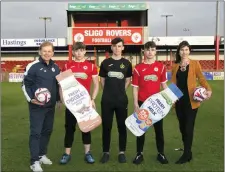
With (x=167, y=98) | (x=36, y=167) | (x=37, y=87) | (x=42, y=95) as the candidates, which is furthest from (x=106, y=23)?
(x=36, y=167)

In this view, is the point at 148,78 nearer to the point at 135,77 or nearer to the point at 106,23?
the point at 135,77

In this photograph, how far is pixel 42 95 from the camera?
4.80 m

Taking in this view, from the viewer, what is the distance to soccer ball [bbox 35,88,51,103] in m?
4.79

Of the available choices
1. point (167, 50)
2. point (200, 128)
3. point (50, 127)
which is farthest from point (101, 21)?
point (50, 127)

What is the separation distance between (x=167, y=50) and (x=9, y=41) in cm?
2122

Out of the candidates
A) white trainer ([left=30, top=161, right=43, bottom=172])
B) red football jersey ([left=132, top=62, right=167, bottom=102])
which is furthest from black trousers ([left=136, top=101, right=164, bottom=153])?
white trainer ([left=30, top=161, right=43, bottom=172])

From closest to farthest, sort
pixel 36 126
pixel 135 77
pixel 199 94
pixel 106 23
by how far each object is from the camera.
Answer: pixel 36 126
pixel 199 94
pixel 135 77
pixel 106 23

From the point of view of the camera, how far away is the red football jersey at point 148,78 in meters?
5.11

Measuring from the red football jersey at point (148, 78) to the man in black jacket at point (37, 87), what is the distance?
1.28 metres

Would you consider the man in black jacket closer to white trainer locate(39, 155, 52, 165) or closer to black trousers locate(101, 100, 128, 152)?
white trainer locate(39, 155, 52, 165)

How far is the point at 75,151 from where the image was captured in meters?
5.97

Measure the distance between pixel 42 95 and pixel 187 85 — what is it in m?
2.27

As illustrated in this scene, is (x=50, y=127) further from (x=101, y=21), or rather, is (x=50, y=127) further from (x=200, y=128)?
(x=101, y=21)

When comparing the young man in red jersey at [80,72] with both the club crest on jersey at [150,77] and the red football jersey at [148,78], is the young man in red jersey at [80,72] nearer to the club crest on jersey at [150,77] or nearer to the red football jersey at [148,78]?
the red football jersey at [148,78]
